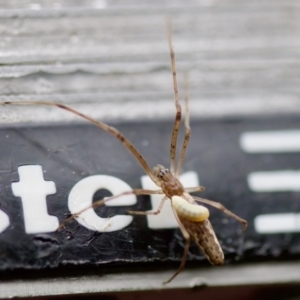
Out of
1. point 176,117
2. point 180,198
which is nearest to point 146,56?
point 176,117

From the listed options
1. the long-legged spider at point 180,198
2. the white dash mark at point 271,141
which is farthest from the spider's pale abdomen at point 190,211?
the white dash mark at point 271,141

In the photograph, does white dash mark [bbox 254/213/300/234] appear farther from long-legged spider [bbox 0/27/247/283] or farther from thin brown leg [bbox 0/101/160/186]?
thin brown leg [bbox 0/101/160/186]

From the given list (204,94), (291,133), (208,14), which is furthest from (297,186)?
(208,14)

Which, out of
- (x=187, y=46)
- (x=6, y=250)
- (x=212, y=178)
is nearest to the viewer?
(x=6, y=250)

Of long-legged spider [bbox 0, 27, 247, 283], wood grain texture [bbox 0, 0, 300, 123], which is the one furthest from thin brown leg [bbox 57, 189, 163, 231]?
wood grain texture [bbox 0, 0, 300, 123]

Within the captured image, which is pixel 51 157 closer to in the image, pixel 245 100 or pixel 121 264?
pixel 121 264

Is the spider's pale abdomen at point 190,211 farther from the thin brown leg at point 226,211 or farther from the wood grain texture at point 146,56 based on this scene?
the wood grain texture at point 146,56

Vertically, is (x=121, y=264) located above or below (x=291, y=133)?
below
